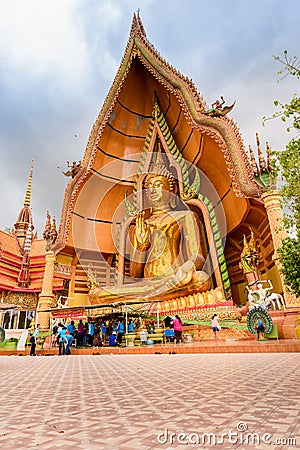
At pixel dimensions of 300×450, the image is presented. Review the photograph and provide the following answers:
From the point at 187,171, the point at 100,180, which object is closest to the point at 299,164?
the point at 187,171

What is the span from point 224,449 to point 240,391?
91cm

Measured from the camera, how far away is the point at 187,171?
10.7 meters

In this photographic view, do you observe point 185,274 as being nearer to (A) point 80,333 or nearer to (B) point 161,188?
(A) point 80,333

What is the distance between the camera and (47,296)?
33.6 feet

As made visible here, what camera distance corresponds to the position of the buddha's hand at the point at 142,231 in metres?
11.0

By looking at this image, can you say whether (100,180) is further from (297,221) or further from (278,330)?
(297,221)

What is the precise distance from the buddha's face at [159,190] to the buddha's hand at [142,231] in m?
0.74

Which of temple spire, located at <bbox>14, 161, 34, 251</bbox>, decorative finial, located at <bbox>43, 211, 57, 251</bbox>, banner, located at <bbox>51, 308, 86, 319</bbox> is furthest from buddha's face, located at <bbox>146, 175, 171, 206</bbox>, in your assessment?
temple spire, located at <bbox>14, 161, 34, 251</bbox>

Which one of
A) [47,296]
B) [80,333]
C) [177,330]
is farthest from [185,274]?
[47,296]

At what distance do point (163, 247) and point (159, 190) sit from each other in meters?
2.16

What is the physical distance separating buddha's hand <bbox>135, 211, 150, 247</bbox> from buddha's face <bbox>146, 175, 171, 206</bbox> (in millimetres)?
744

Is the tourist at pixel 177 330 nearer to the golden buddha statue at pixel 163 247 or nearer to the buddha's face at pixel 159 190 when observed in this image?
the golden buddha statue at pixel 163 247

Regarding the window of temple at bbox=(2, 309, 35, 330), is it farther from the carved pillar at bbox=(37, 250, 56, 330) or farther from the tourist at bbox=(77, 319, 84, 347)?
the tourist at bbox=(77, 319, 84, 347)

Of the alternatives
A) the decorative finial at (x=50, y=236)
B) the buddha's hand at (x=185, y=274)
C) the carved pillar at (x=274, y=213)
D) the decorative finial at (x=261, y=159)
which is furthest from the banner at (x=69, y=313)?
the decorative finial at (x=261, y=159)
